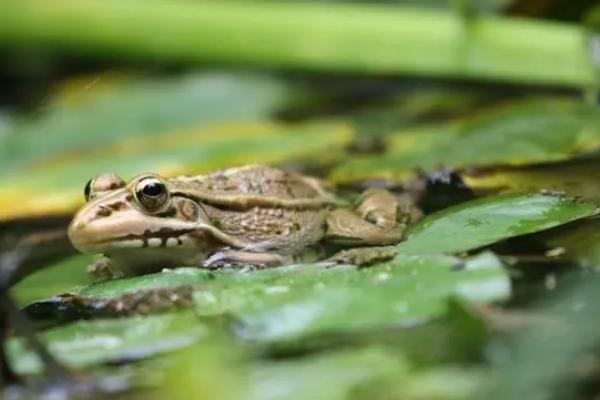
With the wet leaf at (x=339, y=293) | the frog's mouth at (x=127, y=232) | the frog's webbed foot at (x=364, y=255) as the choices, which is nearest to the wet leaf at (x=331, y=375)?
the wet leaf at (x=339, y=293)

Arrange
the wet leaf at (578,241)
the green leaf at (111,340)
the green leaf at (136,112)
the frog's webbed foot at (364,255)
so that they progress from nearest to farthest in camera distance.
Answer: the green leaf at (111,340) < the wet leaf at (578,241) < the frog's webbed foot at (364,255) < the green leaf at (136,112)

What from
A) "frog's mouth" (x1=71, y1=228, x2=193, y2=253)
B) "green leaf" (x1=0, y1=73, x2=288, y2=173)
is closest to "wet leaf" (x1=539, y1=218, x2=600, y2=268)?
"frog's mouth" (x1=71, y1=228, x2=193, y2=253)

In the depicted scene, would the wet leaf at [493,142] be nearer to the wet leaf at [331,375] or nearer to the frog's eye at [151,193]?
the frog's eye at [151,193]

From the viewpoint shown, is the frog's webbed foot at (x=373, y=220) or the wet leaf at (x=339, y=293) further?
the frog's webbed foot at (x=373, y=220)

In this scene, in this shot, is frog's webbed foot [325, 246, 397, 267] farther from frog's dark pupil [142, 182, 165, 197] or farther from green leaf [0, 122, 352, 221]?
green leaf [0, 122, 352, 221]

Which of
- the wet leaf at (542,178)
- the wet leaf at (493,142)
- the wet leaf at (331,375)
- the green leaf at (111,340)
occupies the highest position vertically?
the wet leaf at (493,142)

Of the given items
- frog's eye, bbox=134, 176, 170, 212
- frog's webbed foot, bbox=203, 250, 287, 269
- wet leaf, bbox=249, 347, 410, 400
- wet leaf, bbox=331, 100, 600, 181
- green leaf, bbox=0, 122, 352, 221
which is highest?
green leaf, bbox=0, 122, 352, 221

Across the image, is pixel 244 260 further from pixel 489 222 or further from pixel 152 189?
pixel 489 222
